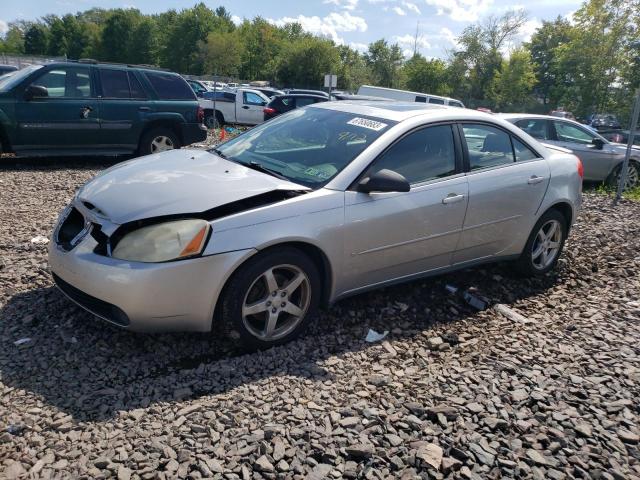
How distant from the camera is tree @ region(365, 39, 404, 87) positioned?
62031mm

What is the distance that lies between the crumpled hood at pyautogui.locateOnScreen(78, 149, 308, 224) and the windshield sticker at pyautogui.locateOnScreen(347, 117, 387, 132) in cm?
86

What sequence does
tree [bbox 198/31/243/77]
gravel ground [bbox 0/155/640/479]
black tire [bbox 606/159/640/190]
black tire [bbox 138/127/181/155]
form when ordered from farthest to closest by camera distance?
tree [bbox 198/31/243/77] < black tire [bbox 606/159/640/190] < black tire [bbox 138/127/181/155] < gravel ground [bbox 0/155/640/479]

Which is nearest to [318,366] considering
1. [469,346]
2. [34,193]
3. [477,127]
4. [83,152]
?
[469,346]

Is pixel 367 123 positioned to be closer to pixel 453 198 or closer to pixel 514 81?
pixel 453 198

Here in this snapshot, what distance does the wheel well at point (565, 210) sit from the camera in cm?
509

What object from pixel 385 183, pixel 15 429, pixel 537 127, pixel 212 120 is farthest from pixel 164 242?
pixel 212 120

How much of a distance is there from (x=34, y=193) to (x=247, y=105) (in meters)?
14.9

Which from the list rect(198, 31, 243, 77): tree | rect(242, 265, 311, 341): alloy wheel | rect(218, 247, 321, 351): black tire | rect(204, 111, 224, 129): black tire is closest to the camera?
rect(218, 247, 321, 351): black tire

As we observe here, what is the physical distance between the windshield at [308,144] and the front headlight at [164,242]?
35.1 inches

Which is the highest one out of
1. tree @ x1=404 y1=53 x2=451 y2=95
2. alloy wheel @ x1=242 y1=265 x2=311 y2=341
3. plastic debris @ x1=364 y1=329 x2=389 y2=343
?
tree @ x1=404 y1=53 x2=451 y2=95

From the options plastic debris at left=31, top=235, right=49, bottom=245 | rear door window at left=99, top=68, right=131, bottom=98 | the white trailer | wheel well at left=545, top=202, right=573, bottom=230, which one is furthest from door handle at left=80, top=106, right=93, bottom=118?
the white trailer

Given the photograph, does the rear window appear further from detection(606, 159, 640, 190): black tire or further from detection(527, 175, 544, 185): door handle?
detection(606, 159, 640, 190): black tire

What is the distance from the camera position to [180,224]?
3143mm

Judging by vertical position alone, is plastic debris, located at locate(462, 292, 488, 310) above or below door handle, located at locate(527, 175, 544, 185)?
below
